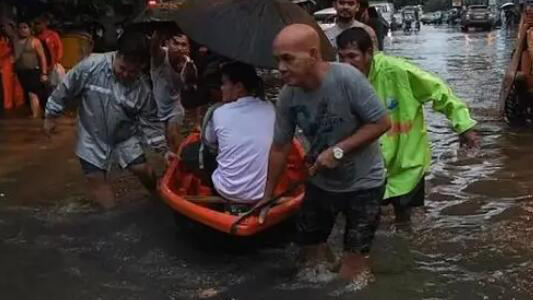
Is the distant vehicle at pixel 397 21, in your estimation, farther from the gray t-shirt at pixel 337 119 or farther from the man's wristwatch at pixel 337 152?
the man's wristwatch at pixel 337 152

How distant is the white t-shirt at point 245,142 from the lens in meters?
5.64

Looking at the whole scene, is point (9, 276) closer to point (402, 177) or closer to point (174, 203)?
point (174, 203)

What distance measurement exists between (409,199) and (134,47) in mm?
2273

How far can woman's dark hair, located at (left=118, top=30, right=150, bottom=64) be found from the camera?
6238mm

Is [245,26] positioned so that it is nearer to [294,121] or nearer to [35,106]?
[294,121]

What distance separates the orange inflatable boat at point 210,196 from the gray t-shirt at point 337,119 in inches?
25.7

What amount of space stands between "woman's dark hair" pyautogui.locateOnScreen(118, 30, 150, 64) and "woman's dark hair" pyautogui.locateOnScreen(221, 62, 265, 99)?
0.78 m

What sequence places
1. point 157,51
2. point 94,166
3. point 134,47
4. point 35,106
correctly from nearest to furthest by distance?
point 134,47 < point 94,166 < point 157,51 < point 35,106

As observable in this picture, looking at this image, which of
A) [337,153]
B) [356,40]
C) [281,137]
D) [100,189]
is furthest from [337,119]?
[100,189]

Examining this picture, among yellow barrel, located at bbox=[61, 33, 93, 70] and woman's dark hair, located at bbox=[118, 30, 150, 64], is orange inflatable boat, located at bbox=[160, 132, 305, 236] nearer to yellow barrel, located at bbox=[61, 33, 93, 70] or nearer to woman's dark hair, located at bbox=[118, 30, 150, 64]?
woman's dark hair, located at bbox=[118, 30, 150, 64]

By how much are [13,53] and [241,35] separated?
8.44m

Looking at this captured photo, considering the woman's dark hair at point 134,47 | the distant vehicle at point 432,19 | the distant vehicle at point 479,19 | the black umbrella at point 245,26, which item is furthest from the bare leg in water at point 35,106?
the distant vehicle at point 432,19

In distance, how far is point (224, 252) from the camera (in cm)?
608

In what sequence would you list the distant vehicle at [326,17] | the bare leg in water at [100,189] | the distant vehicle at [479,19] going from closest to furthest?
the bare leg in water at [100,189] → the distant vehicle at [326,17] → the distant vehicle at [479,19]
